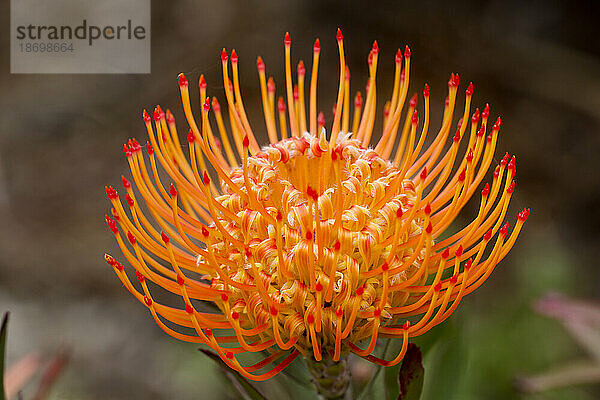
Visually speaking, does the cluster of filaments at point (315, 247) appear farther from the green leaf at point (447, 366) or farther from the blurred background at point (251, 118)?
the blurred background at point (251, 118)

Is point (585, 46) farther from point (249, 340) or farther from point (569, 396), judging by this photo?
point (249, 340)

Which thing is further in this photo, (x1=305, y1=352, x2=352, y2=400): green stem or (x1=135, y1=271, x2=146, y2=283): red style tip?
(x1=305, y1=352, x2=352, y2=400): green stem

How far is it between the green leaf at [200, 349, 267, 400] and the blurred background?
777 mm

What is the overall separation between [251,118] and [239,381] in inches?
35.8

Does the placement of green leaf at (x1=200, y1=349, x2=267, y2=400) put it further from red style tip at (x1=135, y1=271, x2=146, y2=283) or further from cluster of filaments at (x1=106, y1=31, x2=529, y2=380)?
red style tip at (x1=135, y1=271, x2=146, y2=283)

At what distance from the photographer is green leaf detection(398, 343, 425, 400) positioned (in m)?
0.74

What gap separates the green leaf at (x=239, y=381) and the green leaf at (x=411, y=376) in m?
0.18

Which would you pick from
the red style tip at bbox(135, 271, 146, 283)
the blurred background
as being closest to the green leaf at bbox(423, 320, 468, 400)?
the red style tip at bbox(135, 271, 146, 283)

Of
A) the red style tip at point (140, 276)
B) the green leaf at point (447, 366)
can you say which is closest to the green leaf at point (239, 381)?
the red style tip at point (140, 276)

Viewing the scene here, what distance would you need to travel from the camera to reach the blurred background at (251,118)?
1655 millimetres

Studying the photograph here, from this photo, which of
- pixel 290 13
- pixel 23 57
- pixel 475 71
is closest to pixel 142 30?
pixel 23 57

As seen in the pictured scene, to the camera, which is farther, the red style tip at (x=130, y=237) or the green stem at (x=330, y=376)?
the green stem at (x=330, y=376)

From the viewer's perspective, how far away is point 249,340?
0.78m

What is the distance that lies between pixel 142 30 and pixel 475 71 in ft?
3.28
